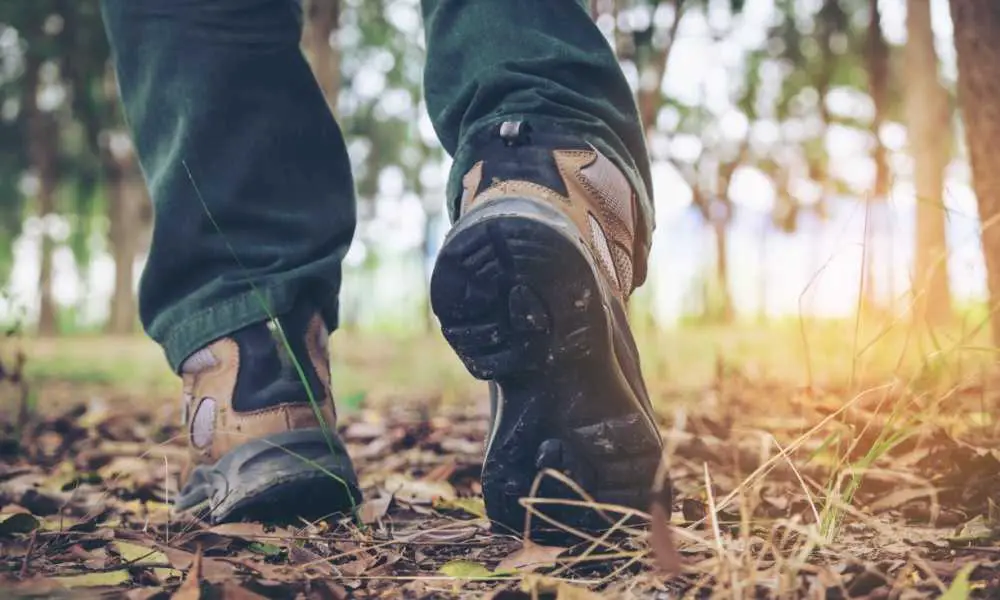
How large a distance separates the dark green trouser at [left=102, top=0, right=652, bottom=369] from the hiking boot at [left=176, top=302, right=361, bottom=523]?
43mm

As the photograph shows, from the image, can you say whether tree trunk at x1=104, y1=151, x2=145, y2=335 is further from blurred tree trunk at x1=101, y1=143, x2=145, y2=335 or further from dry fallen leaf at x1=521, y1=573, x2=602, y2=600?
dry fallen leaf at x1=521, y1=573, x2=602, y2=600

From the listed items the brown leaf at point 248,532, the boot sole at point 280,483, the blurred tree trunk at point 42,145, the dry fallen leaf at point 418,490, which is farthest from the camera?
the blurred tree trunk at point 42,145

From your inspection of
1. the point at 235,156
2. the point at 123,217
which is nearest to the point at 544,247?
the point at 235,156

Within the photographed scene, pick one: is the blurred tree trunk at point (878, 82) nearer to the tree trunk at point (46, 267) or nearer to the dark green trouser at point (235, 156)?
the dark green trouser at point (235, 156)

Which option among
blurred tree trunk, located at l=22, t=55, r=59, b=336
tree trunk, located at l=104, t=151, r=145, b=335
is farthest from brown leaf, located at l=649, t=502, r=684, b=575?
tree trunk, located at l=104, t=151, r=145, b=335

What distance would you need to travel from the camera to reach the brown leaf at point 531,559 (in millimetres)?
958

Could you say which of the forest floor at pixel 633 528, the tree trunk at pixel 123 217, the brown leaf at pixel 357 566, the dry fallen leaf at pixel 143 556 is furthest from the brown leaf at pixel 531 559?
the tree trunk at pixel 123 217

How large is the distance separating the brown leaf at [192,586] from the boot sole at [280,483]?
0.30 metres

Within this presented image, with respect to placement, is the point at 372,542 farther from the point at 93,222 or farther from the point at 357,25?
the point at 93,222

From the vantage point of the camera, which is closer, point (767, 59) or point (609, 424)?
point (609, 424)

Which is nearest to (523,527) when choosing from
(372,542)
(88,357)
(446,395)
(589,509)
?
(589,509)

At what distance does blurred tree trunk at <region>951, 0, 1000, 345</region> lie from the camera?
1.79 meters

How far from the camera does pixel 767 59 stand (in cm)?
1377

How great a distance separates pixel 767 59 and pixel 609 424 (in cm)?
1390
